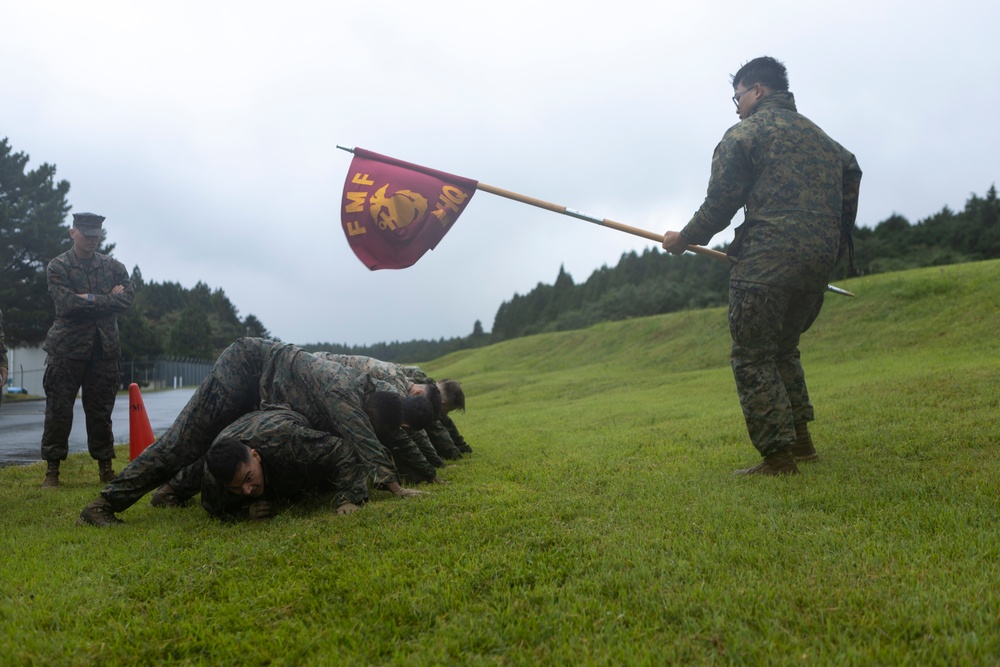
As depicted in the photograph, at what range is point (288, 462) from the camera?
12.6 ft

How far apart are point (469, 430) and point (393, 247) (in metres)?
4.29

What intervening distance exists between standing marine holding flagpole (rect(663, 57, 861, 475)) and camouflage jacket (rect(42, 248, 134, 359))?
4.69 meters

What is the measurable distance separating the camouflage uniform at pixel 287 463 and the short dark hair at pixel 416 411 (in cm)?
73

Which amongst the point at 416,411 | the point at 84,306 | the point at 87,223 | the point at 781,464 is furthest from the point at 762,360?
the point at 87,223

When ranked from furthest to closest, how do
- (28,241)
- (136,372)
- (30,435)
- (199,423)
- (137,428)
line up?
(136,372)
(28,241)
(30,435)
(137,428)
(199,423)

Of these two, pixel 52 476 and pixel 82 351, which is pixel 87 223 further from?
pixel 52 476

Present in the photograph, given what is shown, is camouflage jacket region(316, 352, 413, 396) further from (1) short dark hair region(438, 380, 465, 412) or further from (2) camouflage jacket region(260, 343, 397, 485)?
(2) camouflage jacket region(260, 343, 397, 485)

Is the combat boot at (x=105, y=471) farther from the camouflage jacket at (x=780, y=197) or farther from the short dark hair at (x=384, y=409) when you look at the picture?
the camouflage jacket at (x=780, y=197)

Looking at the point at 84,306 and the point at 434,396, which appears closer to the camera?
the point at 434,396

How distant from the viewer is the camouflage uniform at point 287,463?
12.5ft

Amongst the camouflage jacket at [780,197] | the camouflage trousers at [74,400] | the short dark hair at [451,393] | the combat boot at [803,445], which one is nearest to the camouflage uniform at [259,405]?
the short dark hair at [451,393]

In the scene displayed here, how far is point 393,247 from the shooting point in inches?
226

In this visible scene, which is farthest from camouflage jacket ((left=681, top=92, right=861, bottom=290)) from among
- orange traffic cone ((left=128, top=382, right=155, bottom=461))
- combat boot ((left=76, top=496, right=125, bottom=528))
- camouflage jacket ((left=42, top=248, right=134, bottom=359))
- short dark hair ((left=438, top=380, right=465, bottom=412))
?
orange traffic cone ((left=128, top=382, right=155, bottom=461))

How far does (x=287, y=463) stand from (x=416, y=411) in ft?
3.44
